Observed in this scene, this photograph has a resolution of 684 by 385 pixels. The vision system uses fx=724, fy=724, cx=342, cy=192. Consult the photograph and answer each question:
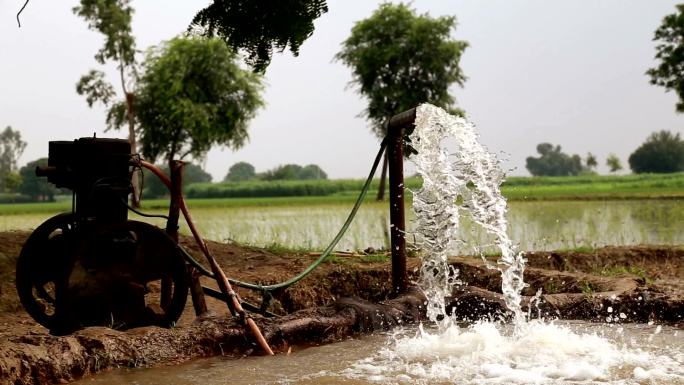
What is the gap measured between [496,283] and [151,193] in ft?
224

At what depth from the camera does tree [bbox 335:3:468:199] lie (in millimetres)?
32219

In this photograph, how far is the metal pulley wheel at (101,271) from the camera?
15.7 ft

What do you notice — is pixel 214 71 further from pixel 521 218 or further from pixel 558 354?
pixel 558 354

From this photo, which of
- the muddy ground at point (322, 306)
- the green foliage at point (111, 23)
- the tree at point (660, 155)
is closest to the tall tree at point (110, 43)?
the green foliage at point (111, 23)

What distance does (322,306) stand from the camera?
5.96m

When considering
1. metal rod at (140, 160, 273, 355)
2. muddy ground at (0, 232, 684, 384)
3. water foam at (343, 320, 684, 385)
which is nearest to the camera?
water foam at (343, 320, 684, 385)

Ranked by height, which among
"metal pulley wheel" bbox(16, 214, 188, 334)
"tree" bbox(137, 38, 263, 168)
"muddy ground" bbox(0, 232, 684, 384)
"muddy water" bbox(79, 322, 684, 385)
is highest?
"tree" bbox(137, 38, 263, 168)

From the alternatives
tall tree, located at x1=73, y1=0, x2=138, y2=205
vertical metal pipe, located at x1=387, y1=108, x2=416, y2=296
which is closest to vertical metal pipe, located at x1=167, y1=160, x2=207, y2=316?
vertical metal pipe, located at x1=387, y1=108, x2=416, y2=296

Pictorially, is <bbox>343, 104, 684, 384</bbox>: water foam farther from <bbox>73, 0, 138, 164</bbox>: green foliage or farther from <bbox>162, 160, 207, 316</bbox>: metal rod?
<bbox>73, 0, 138, 164</bbox>: green foliage

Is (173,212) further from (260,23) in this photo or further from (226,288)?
(260,23)

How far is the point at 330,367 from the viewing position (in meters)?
4.55

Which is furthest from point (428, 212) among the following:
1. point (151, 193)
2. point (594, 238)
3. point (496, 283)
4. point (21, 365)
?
point (151, 193)

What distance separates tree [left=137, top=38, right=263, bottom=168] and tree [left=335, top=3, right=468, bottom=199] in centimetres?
538

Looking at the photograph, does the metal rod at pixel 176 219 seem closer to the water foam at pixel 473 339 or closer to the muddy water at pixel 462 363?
the muddy water at pixel 462 363
